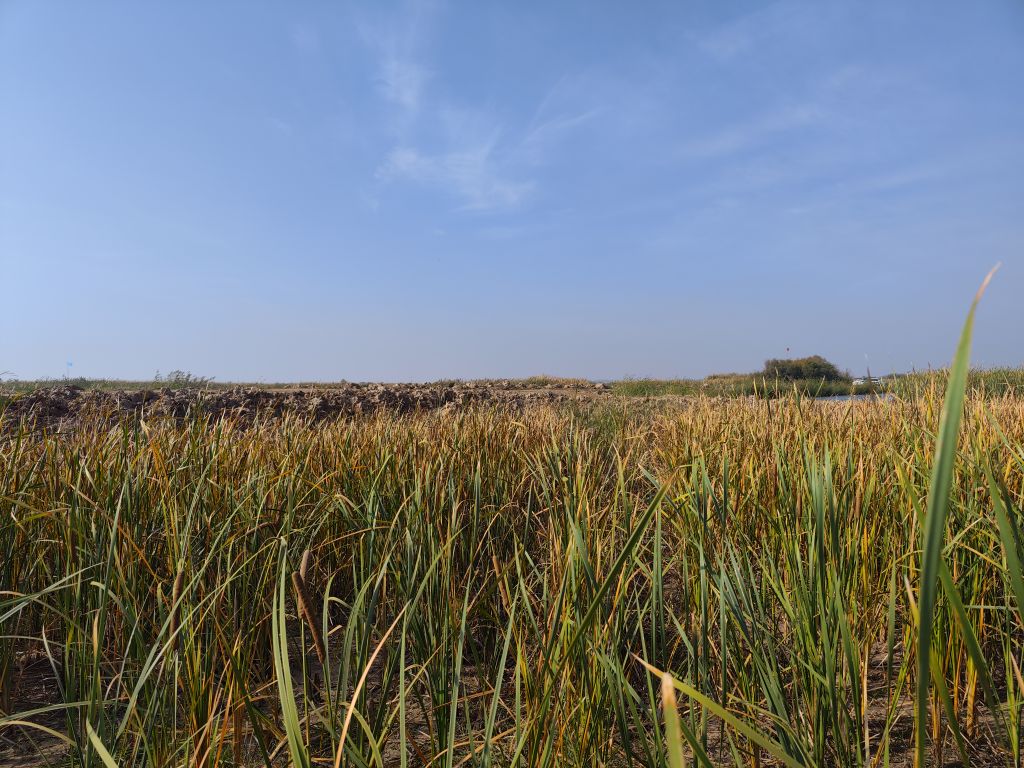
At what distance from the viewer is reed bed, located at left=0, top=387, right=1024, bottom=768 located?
3.56 ft

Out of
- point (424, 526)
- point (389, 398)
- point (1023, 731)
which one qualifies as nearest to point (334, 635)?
point (424, 526)

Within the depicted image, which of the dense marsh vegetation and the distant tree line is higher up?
the distant tree line

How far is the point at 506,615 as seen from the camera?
76.2 inches

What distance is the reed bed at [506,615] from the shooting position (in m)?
1.09

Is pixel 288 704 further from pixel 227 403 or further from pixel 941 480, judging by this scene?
pixel 227 403

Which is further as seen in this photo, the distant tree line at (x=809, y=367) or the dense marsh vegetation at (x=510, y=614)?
the distant tree line at (x=809, y=367)

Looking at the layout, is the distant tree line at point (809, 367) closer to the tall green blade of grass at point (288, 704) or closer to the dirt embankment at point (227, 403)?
the dirt embankment at point (227, 403)

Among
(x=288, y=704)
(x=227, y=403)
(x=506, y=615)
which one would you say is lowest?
(x=506, y=615)

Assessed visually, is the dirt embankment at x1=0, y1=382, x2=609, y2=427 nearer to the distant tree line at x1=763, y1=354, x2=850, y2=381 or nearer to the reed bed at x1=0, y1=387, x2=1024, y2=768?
the reed bed at x1=0, y1=387, x2=1024, y2=768

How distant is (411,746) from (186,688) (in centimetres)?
48

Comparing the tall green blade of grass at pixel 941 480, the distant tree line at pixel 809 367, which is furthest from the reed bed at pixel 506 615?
the distant tree line at pixel 809 367

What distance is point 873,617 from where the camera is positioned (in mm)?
1571

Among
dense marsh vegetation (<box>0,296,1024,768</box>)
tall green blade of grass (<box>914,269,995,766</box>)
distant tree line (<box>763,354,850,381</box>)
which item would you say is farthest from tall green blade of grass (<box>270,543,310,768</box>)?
distant tree line (<box>763,354,850,381</box>)

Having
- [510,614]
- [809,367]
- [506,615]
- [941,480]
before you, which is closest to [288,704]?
[510,614]
